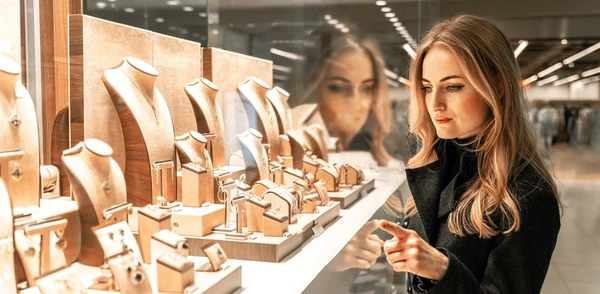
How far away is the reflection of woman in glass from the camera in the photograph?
3705 millimetres

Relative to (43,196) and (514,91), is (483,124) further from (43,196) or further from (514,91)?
(43,196)

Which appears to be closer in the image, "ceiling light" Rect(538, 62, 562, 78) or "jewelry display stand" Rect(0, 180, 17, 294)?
"jewelry display stand" Rect(0, 180, 17, 294)

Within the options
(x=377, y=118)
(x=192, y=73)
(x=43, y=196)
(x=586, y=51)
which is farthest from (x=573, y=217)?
(x=43, y=196)

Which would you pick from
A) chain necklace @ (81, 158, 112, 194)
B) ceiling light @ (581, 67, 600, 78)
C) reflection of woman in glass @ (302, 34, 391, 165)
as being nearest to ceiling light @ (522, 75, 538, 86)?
ceiling light @ (581, 67, 600, 78)

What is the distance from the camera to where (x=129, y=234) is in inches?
55.2

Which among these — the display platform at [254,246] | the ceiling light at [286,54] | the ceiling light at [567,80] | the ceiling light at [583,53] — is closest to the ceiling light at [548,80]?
the ceiling light at [567,80]

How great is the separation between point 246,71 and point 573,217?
12.5 ft

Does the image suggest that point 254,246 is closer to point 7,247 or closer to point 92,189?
point 92,189

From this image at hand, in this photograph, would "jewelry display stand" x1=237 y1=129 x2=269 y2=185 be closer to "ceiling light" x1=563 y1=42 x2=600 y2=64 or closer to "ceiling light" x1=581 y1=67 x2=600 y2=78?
"ceiling light" x1=563 y1=42 x2=600 y2=64

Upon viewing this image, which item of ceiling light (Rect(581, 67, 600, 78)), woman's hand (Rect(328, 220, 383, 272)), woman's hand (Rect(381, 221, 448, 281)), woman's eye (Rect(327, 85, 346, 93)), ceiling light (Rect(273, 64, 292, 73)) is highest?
ceiling light (Rect(581, 67, 600, 78))

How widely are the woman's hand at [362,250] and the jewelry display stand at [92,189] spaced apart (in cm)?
92

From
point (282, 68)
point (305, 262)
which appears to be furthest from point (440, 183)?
point (282, 68)

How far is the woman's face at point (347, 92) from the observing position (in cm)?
376

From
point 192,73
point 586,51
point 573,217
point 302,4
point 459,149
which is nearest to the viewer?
point 459,149
